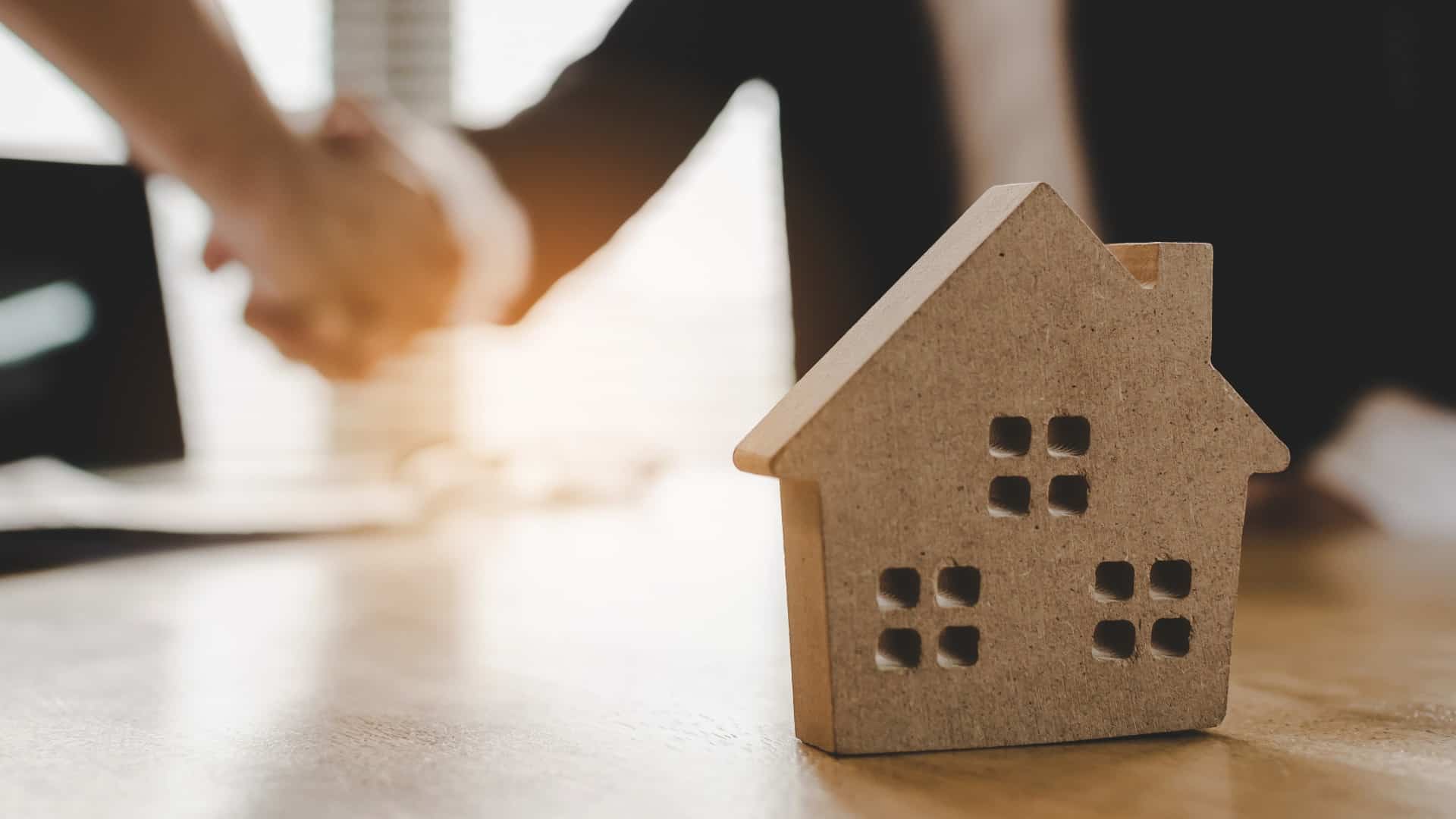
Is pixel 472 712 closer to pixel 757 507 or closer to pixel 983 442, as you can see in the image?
pixel 983 442

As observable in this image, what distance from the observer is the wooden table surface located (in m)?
0.33

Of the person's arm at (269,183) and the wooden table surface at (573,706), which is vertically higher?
the person's arm at (269,183)

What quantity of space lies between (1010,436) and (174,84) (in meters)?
0.75

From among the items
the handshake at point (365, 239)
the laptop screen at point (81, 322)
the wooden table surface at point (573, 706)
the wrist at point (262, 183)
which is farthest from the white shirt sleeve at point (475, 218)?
the wooden table surface at point (573, 706)

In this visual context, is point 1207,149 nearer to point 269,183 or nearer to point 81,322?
point 269,183

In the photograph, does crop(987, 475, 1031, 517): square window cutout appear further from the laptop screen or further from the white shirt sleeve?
the laptop screen

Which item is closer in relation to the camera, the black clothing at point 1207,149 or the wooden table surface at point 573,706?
the wooden table surface at point 573,706

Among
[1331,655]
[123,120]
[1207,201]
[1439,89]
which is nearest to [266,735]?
[1331,655]

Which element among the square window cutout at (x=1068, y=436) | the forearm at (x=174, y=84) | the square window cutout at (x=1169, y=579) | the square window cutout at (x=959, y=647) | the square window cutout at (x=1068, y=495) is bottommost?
the square window cutout at (x=959, y=647)

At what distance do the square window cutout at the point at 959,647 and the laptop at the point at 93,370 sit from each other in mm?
771

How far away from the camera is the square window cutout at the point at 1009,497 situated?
391 millimetres

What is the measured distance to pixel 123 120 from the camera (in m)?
0.93

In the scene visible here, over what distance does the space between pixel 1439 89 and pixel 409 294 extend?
96 cm

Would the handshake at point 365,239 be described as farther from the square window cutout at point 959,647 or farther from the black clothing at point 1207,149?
the square window cutout at point 959,647
